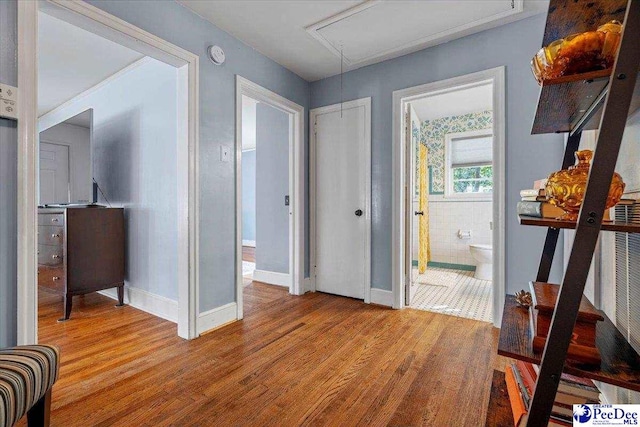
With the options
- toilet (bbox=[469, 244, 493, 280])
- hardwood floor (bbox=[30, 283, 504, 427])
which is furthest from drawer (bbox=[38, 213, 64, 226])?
toilet (bbox=[469, 244, 493, 280])

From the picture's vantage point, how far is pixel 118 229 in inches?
114

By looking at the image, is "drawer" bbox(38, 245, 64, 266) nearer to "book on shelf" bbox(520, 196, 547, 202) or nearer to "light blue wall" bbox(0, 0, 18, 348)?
"light blue wall" bbox(0, 0, 18, 348)

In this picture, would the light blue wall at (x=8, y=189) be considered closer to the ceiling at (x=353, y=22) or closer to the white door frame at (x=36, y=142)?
the white door frame at (x=36, y=142)

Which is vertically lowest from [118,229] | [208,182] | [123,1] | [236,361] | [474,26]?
[236,361]

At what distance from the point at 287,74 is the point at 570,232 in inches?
111

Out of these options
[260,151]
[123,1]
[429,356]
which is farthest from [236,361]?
[260,151]

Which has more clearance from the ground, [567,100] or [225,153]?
[225,153]

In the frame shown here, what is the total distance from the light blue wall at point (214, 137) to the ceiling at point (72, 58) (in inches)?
34.5

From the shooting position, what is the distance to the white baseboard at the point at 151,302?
254cm

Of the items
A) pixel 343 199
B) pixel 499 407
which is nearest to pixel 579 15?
pixel 499 407

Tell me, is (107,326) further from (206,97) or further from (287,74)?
(287,74)

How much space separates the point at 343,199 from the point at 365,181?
33 cm

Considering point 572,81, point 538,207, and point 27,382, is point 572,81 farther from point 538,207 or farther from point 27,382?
point 27,382

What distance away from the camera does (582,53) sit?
79 cm
